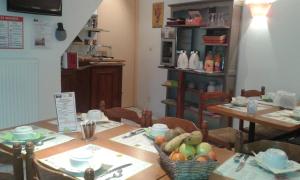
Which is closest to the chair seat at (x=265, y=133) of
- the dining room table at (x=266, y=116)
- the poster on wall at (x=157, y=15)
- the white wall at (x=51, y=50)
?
the dining room table at (x=266, y=116)

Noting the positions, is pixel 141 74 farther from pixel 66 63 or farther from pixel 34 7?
pixel 34 7

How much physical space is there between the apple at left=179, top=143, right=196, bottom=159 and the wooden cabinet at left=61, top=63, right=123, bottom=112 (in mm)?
2936

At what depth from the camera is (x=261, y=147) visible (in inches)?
57.7

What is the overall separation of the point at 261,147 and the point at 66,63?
9.11 feet

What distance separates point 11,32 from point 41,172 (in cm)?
215

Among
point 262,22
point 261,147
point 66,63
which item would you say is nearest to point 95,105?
point 66,63

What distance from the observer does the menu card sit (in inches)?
64.4

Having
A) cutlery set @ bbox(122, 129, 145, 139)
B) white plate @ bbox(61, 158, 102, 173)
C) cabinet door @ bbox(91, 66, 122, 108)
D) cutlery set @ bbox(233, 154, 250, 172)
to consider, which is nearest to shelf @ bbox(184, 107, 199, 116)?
cabinet door @ bbox(91, 66, 122, 108)

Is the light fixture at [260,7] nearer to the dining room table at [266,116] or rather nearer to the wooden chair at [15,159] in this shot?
the dining room table at [266,116]

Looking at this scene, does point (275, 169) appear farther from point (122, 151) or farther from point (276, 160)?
point (122, 151)

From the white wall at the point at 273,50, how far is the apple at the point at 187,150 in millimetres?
2654

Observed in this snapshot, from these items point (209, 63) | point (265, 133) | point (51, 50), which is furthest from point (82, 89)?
A: point (265, 133)

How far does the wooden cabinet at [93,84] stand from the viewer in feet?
13.1

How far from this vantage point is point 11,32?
9.18 ft
